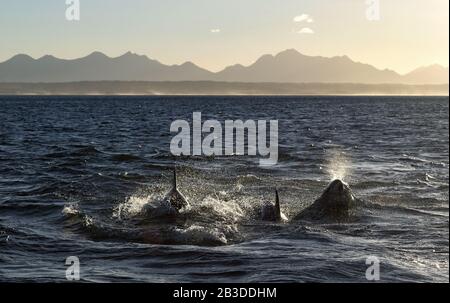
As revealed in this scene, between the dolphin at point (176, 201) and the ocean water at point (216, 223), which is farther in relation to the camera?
the dolphin at point (176, 201)

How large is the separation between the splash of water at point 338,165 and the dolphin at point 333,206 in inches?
284

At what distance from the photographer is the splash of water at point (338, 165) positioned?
29.5m

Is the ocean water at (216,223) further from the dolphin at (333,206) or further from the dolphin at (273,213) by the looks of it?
the dolphin at (333,206)

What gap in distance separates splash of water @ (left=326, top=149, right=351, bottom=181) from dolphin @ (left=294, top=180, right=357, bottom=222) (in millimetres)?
7216

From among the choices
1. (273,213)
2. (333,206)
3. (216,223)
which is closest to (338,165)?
(333,206)

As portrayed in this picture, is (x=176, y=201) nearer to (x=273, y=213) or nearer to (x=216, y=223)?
(x=216, y=223)

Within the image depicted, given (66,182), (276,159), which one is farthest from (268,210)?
(276,159)

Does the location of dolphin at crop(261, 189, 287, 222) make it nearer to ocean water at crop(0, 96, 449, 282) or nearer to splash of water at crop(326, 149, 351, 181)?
ocean water at crop(0, 96, 449, 282)

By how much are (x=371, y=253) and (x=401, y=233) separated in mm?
2849

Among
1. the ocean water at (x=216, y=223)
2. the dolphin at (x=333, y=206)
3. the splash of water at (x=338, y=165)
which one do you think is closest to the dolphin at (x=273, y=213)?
the ocean water at (x=216, y=223)

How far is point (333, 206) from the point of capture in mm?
19484

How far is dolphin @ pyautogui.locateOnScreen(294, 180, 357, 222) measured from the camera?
61.6 ft

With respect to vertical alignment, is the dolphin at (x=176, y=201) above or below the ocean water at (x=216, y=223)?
above

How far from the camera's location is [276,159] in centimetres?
3638
